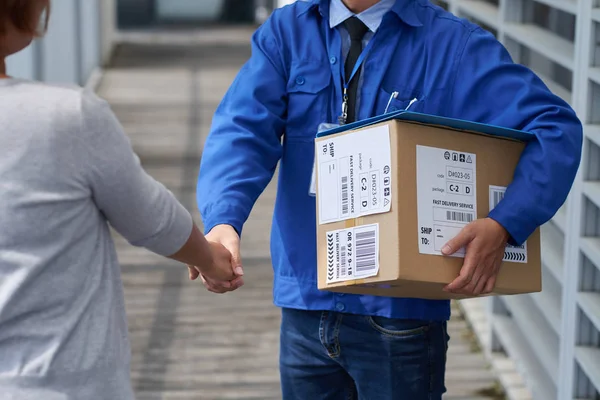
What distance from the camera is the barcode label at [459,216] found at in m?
1.88

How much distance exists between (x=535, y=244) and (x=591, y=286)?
117 cm

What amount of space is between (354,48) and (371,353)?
59 centimetres

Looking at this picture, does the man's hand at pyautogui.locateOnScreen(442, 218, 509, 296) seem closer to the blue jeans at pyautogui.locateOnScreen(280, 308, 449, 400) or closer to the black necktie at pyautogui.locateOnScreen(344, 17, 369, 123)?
the blue jeans at pyautogui.locateOnScreen(280, 308, 449, 400)

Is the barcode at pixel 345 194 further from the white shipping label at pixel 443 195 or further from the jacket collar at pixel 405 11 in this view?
the jacket collar at pixel 405 11

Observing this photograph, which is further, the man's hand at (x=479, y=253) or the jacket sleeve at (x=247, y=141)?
the jacket sleeve at (x=247, y=141)

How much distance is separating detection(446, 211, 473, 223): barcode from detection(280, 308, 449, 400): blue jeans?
0.29m

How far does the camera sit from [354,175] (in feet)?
6.24

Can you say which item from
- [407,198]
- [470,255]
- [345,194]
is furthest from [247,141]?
[470,255]

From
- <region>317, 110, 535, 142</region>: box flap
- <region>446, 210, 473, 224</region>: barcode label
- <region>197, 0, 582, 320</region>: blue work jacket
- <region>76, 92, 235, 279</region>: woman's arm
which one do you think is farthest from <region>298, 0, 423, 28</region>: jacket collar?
<region>76, 92, 235, 279</region>: woman's arm

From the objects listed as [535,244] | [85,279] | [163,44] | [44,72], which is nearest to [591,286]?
[535,244]

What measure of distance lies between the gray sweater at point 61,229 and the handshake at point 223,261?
0.36 meters

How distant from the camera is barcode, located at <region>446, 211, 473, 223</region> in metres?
1.88

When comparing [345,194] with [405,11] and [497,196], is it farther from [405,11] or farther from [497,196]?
[405,11]

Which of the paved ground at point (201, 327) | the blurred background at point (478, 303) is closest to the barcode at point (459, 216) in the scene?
the blurred background at point (478, 303)
